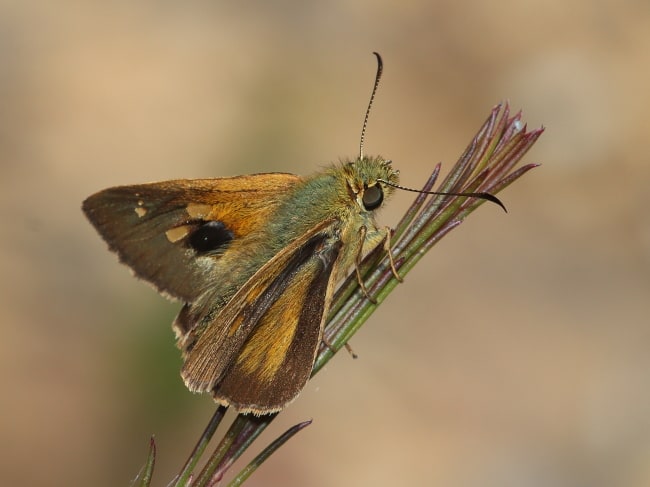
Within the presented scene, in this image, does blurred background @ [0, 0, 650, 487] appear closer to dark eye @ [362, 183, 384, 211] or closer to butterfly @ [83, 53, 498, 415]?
butterfly @ [83, 53, 498, 415]

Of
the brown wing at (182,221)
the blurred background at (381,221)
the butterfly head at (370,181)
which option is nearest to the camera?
the butterfly head at (370,181)

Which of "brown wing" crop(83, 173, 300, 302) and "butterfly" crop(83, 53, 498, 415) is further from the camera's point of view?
"brown wing" crop(83, 173, 300, 302)

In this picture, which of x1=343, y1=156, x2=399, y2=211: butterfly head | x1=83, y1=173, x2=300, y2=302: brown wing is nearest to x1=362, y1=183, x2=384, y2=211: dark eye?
x1=343, y1=156, x2=399, y2=211: butterfly head

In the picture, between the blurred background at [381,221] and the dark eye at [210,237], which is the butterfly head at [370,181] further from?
the blurred background at [381,221]

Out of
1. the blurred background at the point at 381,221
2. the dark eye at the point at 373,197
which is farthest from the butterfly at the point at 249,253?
the blurred background at the point at 381,221

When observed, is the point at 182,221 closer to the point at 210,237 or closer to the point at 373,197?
the point at 210,237

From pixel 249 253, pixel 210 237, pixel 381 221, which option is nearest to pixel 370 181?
pixel 249 253

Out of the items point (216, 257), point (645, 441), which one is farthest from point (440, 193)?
point (645, 441)
